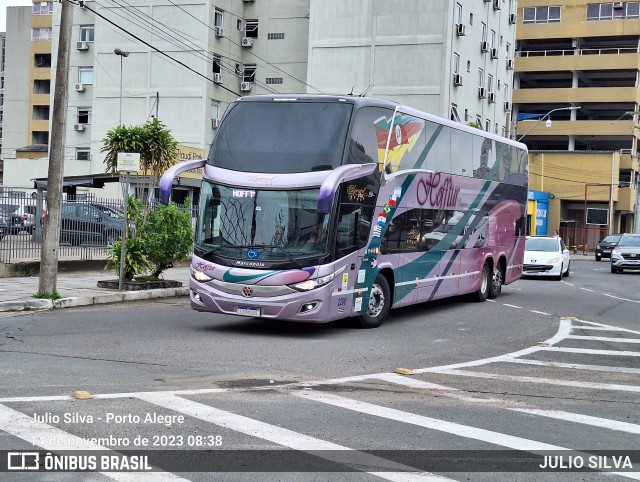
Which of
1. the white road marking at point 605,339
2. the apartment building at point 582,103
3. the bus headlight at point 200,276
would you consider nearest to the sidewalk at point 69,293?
the bus headlight at point 200,276

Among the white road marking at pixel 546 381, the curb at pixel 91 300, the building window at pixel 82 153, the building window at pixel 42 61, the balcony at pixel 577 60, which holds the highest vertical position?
the balcony at pixel 577 60

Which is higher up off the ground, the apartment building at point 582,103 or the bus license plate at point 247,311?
the apartment building at point 582,103

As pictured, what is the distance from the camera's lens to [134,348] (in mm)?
11758

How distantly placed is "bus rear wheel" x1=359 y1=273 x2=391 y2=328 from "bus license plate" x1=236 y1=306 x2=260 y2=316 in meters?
2.21

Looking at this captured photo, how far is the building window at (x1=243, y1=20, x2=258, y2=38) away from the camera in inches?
2217

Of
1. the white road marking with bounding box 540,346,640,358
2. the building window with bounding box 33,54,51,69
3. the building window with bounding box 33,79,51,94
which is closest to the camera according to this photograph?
the white road marking with bounding box 540,346,640,358

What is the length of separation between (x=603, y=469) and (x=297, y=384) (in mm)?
3944

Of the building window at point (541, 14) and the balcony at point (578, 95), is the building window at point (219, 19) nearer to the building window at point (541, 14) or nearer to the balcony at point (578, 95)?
the balcony at point (578, 95)

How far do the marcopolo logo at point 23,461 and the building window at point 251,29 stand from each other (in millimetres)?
52484

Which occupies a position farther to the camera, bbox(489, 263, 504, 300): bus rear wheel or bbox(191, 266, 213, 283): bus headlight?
bbox(489, 263, 504, 300): bus rear wheel

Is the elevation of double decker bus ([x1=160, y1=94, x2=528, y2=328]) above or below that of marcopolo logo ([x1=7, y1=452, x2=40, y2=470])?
above

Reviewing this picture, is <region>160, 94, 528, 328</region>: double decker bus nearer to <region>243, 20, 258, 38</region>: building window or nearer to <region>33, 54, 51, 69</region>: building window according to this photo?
<region>243, 20, 258, 38</region>: building window

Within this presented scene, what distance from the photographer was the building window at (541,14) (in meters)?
75.5

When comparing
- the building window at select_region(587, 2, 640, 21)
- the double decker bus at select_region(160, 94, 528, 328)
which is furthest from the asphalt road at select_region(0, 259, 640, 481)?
the building window at select_region(587, 2, 640, 21)
